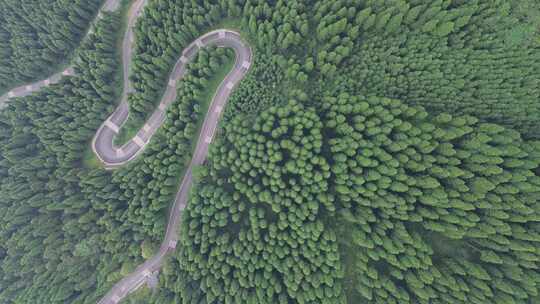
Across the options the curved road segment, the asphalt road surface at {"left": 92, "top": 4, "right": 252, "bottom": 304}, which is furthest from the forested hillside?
the asphalt road surface at {"left": 92, "top": 4, "right": 252, "bottom": 304}

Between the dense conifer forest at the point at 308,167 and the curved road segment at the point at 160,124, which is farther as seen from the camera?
the curved road segment at the point at 160,124

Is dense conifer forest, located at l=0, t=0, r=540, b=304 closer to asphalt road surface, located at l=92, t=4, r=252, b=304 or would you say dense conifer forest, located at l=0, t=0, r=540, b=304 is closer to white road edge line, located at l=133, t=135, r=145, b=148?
asphalt road surface, located at l=92, t=4, r=252, b=304

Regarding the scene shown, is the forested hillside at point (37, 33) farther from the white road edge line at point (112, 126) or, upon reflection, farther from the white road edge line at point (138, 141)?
the white road edge line at point (138, 141)

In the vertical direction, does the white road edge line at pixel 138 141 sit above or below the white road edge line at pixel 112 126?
below

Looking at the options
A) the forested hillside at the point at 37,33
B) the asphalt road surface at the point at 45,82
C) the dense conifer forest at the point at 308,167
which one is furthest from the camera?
the asphalt road surface at the point at 45,82

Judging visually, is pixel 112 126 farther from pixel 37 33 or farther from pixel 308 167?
pixel 308 167

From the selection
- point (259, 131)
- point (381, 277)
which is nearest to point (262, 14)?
point (259, 131)

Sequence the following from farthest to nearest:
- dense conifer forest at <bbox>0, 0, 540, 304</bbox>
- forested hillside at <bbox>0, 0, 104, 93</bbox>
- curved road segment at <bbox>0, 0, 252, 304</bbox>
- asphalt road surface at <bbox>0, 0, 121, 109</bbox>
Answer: asphalt road surface at <bbox>0, 0, 121, 109</bbox>
forested hillside at <bbox>0, 0, 104, 93</bbox>
curved road segment at <bbox>0, 0, 252, 304</bbox>
dense conifer forest at <bbox>0, 0, 540, 304</bbox>

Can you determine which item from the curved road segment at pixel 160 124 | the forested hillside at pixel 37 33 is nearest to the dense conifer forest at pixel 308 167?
the curved road segment at pixel 160 124
